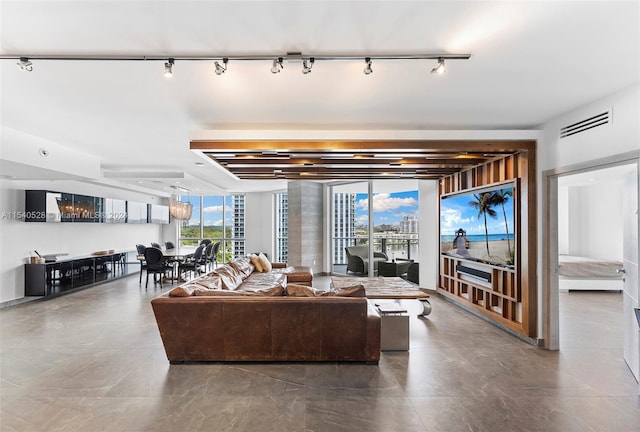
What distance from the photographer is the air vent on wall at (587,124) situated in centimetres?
331

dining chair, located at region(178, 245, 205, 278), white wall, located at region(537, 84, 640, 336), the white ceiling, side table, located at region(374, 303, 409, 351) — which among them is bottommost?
side table, located at region(374, 303, 409, 351)

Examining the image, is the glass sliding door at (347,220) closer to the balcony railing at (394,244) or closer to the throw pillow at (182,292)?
the balcony railing at (394,244)

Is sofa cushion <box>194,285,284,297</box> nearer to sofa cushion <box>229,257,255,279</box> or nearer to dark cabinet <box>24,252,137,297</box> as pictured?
Result: sofa cushion <box>229,257,255,279</box>

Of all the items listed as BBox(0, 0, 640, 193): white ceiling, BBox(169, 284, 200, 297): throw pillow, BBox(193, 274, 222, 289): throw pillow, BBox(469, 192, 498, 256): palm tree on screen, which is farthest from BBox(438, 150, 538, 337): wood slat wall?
BBox(169, 284, 200, 297): throw pillow

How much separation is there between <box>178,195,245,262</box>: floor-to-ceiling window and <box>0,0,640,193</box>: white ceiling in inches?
327

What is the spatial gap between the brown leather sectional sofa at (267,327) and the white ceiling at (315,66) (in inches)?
83.0

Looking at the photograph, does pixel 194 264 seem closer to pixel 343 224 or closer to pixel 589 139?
pixel 343 224

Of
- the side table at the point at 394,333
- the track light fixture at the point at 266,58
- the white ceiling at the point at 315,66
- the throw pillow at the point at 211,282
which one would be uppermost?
the white ceiling at the point at 315,66

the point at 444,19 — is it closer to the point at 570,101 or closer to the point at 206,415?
the point at 570,101

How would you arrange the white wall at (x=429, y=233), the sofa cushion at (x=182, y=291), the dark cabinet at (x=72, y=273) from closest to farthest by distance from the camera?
the sofa cushion at (x=182, y=291) → the dark cabinet at (x=72, y=273) → the white wall at (x=429, y=233)

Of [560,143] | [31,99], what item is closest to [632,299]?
[560,143]

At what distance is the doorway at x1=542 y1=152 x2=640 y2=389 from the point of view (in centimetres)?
327

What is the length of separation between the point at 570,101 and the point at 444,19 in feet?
7.61

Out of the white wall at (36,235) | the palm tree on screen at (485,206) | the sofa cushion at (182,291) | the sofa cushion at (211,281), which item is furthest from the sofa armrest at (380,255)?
the white wall at (36,235)
